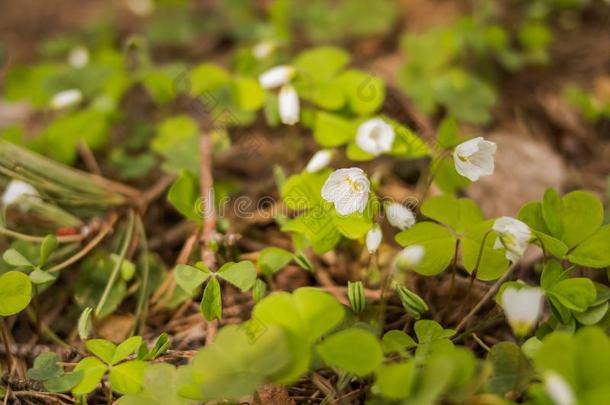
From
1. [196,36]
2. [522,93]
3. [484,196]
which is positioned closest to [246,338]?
[484,196]

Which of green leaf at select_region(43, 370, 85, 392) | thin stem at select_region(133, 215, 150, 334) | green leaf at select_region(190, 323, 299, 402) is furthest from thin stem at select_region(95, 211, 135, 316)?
green leaf at select_region(190, 323, 299, 402)

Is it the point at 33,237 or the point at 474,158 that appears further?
the point at 33,237

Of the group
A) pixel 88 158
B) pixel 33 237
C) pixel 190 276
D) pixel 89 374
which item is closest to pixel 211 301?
pixel 190 276

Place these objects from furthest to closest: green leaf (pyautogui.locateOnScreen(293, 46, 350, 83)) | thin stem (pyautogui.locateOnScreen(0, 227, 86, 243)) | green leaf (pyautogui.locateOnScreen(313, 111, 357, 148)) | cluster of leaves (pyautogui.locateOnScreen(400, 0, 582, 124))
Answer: cluster of leaves (pyautogui.locateOnScreen(400, 0, 582, 124)) → green leaf (pyautogui.locateOnScreen(293, 46, 350, 83)) → green leaf (pyautogui.locateOnScreen(313, 111, 357, 148)) → thin stem (pyautogui.locateOnScreen(0, 227, 86, 243))

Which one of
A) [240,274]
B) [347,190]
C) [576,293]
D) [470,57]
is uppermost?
[347,190]

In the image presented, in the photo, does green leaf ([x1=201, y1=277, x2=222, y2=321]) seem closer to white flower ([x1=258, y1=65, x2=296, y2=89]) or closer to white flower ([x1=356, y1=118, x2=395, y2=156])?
white flower ([x1=356, y1=118, x2=395, y2=156])

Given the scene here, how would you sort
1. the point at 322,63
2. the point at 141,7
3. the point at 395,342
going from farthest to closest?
1. the point at 141,7
2. the point at 322,63
3. the point at 395,342

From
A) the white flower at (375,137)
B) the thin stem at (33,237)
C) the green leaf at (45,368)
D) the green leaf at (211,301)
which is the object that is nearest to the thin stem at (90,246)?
the thin stem at (33,237)

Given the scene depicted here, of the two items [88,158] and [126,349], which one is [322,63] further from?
[126,349]
